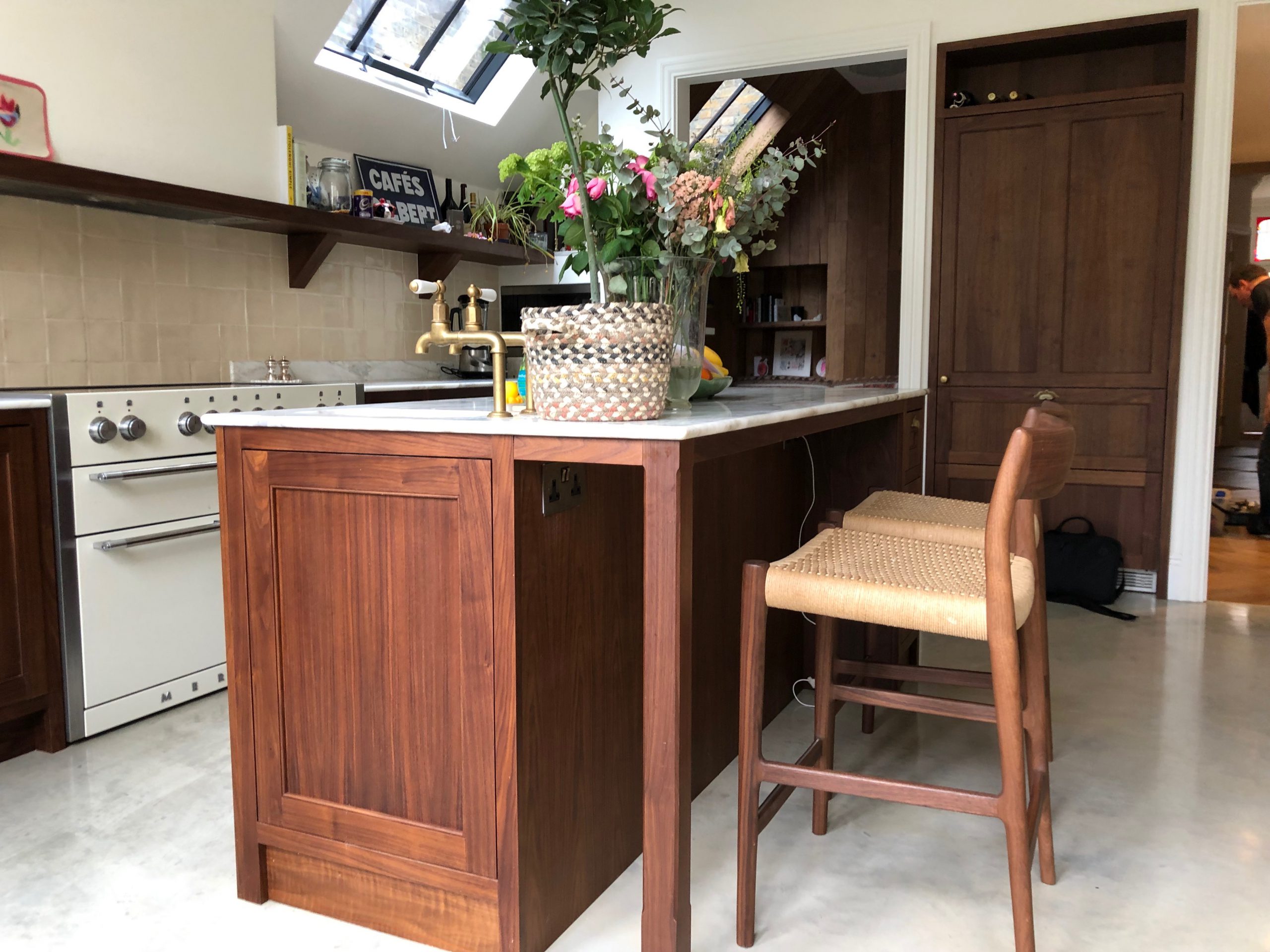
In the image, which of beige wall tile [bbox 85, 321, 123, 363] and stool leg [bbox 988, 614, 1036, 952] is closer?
stool leg [bbox 988, 614, 1036, 952]

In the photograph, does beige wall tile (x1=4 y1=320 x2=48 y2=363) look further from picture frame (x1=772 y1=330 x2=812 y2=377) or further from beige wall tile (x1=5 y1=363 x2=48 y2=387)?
picture frame (x1=772 y1=330 x2=812 y2=377)

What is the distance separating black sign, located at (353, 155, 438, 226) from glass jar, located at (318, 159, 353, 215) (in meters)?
0.40

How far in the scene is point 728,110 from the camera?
21.3 feet

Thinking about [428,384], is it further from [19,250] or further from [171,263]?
[19,250]

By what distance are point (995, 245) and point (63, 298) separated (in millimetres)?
3597

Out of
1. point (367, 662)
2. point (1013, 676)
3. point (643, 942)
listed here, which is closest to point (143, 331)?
point (367, 662)

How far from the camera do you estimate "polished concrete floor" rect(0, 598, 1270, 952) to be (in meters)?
1.66

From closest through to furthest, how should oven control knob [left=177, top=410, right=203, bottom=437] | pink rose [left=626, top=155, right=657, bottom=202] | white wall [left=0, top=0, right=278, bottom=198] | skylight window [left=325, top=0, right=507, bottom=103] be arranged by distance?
pink rose [left=626, top=155, right=657, bottom=202] < oven control knob [left=177, top=410, right=203, bottom=437] < white wall [left=0, top=0, right=278, bottom=198] < skylight window [left=325, top=0, right=507, bottom=103]

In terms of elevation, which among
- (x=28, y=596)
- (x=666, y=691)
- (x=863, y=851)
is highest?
(x=666, y=691)

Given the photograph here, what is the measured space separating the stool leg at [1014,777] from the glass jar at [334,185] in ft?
10.7

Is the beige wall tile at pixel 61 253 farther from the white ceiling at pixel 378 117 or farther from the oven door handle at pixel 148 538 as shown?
the white ceiling at pixel 378 117

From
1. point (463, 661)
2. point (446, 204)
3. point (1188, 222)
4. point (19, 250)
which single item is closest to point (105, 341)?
point (19, 250)

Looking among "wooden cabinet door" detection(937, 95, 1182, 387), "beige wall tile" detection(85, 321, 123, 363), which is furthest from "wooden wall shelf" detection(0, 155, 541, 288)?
"wooden cabinet door" detection(937, 95, 1182, 387)

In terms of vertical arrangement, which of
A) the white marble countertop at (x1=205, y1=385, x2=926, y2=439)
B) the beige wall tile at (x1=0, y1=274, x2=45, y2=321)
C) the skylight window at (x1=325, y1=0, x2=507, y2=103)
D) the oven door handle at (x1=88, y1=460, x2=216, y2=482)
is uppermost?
the skylight window at (x1=325, y1=0, x2=507, y2=103)
